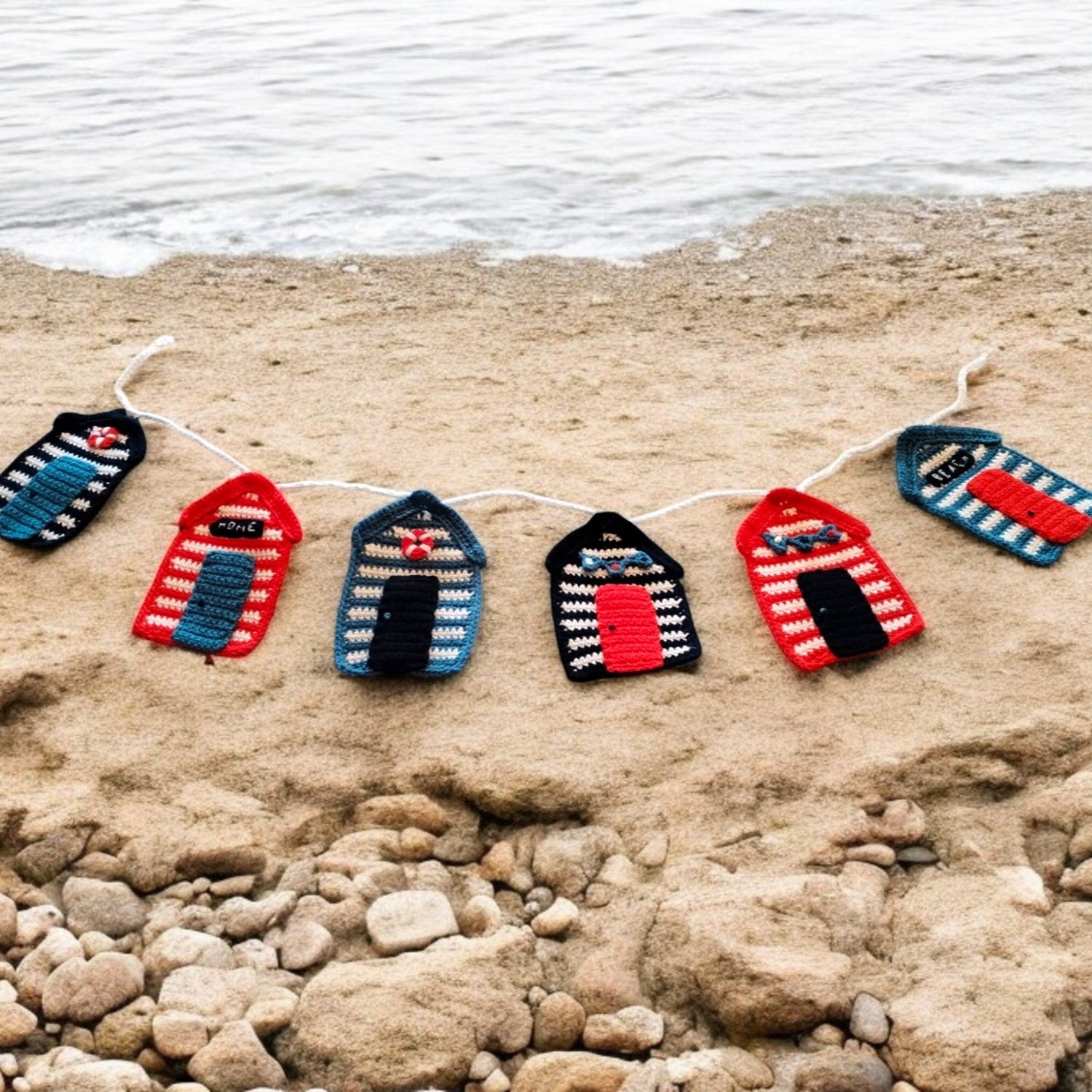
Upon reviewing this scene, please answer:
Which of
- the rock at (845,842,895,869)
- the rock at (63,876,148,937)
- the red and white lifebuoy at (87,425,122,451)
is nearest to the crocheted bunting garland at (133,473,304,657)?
the red and white lifebuoy at (87,425,122,451)

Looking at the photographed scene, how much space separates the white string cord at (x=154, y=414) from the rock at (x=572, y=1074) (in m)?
2.00

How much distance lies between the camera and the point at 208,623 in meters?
3.13

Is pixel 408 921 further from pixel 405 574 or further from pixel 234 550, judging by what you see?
pixel 234 550

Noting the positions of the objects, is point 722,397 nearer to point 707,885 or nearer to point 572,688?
point 572,688

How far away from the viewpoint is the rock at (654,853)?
2547mm

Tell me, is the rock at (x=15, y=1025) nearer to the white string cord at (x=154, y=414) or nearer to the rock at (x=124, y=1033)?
the rock at (x=124, y=1033)

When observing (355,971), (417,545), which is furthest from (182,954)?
(417,545)

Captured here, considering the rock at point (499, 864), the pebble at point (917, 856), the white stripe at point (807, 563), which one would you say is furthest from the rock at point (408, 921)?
the white stripe at point (807, 563)

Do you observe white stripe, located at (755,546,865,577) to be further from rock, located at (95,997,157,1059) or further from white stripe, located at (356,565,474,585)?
rock, located at (95,997,157,1059)

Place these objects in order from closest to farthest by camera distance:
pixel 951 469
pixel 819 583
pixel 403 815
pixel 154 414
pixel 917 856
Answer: pixel 917 856 → pixel 403 815 → pixel 819 583 → pixel 951 469 → pixel 154 414

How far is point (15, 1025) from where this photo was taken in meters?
2.17

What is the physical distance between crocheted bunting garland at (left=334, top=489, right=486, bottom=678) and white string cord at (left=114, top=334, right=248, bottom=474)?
52cm

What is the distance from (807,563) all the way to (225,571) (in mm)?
1556

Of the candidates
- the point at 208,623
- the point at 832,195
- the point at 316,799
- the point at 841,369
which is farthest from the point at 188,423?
the point at 832,195
